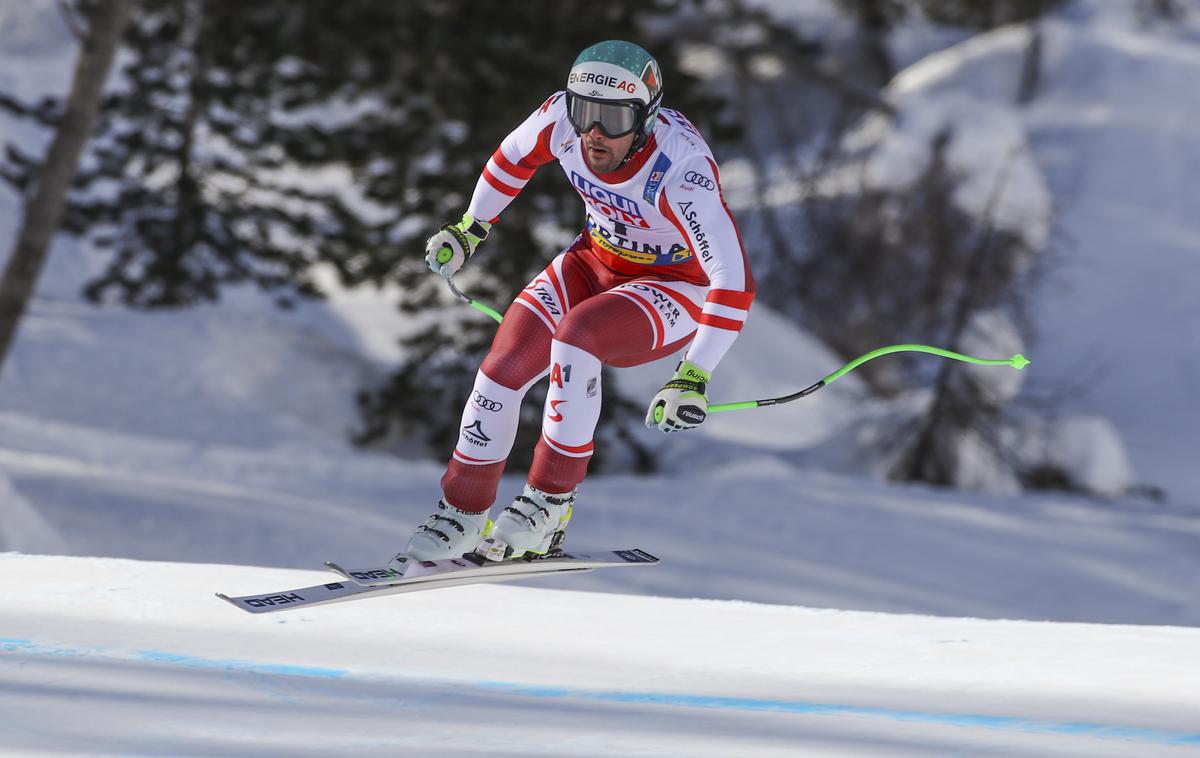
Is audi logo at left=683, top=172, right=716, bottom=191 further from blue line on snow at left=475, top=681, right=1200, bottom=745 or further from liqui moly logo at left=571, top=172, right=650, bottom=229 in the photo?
blue line on snow at left=475, top=681, right=1200, bottom=745

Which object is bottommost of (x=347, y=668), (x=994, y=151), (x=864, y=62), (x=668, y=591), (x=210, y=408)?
(x=347, y=668)

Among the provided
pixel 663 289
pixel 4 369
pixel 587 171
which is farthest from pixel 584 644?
pixel 4 369

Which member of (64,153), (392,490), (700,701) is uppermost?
(64,153)

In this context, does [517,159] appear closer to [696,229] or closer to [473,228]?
[473,228]

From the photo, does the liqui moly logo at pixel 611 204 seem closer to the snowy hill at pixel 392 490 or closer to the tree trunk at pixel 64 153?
the snowy hill at pixel 392 490

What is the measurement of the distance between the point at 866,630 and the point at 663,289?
149 cm

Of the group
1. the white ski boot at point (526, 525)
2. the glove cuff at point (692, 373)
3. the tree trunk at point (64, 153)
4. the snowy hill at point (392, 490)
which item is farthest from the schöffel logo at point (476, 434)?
the tree trunk at point (64, 153)

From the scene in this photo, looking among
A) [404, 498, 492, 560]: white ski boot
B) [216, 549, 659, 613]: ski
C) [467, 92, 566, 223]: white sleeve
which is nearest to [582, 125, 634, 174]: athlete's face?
[467, 92, 566, 223]: white sleeve

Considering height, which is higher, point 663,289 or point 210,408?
point 210,408

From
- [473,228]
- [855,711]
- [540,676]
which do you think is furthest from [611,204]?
[855,711]

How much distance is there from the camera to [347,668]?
4410 millimetres

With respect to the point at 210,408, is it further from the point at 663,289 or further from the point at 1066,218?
the point at 1066,218

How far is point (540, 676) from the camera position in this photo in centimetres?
446

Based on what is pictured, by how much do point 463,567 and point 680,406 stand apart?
3.48 ft
